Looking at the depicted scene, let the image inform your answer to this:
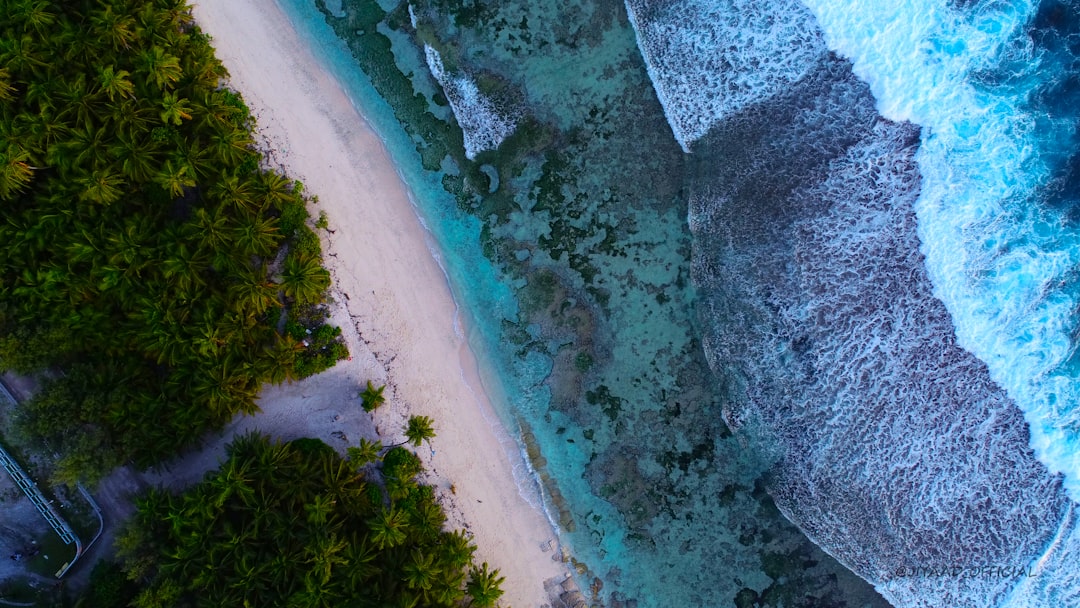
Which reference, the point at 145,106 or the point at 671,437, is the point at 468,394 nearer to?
the point at 671,437

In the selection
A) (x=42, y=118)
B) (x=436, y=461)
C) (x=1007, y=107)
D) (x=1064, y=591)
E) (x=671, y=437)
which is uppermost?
(x=1007, y=107)

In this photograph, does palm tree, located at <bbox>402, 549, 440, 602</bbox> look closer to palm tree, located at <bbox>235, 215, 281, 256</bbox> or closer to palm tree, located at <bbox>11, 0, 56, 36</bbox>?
palm tree, located at <bbox>235, 215, 281, 256</bbox>

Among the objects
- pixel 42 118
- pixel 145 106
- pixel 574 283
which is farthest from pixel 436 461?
pixel 42 118

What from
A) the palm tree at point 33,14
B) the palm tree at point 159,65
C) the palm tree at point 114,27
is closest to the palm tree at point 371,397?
the palm tree at point 159,65

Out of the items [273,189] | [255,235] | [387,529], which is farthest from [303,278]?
[387,529]

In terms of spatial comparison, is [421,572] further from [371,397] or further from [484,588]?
[371,397]

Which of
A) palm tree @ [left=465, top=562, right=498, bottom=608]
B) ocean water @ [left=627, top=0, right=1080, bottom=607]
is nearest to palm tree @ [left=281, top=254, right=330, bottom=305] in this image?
palm tree @ [left=465, top=562, right=498, bottom=608]
